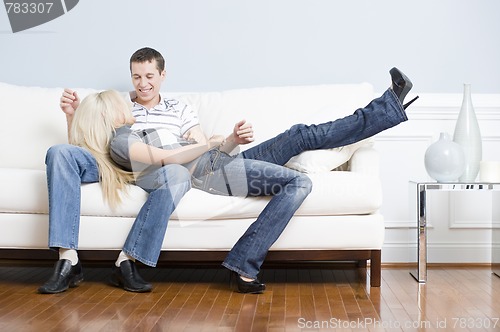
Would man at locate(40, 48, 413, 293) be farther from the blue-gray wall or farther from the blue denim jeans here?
the blue-gray wall

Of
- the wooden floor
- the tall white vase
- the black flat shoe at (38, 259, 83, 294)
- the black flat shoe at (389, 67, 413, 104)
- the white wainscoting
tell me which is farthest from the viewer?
the white wainscoting

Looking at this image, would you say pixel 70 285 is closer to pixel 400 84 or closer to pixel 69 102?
pixel 69 102

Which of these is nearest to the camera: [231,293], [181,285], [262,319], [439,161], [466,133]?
[262,319]

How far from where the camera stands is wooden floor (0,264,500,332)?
2.01m

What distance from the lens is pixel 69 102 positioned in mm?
2844

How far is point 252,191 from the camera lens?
2.57 metres

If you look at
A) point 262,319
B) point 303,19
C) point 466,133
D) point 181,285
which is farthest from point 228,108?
point 262,319

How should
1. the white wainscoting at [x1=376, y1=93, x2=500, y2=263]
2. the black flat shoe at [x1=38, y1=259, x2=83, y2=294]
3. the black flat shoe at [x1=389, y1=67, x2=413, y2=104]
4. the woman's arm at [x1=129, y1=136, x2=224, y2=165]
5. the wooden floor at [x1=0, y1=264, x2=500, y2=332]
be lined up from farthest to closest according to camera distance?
the white wainscoting at [x1=376, y1=93, x2=500, y2=263], the black flat shoe at [x1=389, y1=67, x2=413, y2=104], the woman's arm at [x1=129, y1=136, x2=224, y2=165], the black flat shoe at [x1=38, y1=259, x2=83, y2=294], the wooden floor at [x1=0, y1=264, x2=500, y2=332]

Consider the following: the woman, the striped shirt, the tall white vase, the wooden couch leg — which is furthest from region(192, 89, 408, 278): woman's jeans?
the tall white vase

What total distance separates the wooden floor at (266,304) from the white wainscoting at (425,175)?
33cm

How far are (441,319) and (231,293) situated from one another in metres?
0.80

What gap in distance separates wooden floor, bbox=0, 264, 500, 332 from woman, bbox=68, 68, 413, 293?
0.67 feet

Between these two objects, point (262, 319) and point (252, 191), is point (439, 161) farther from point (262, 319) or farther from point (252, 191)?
point (262, 319)

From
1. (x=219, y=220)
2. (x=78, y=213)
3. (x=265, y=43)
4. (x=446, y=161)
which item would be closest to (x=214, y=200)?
(x=219, y=220)
